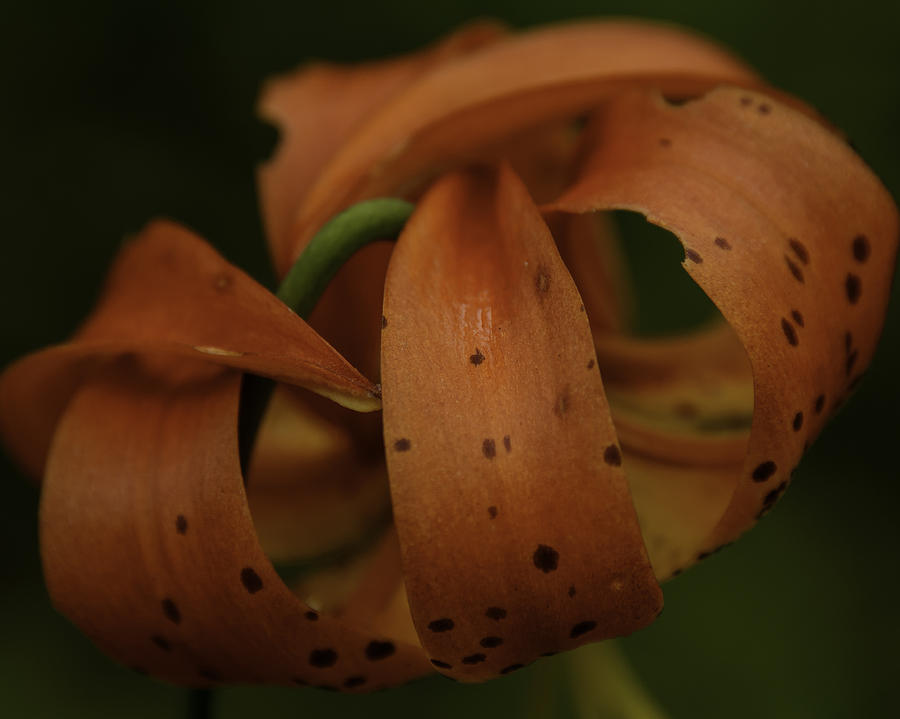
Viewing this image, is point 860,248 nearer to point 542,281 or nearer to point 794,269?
point 794,269

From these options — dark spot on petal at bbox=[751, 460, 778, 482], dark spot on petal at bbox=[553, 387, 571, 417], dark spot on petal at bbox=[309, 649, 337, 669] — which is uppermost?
dark spot on petal at bbox=[553, 387, 571, 417]

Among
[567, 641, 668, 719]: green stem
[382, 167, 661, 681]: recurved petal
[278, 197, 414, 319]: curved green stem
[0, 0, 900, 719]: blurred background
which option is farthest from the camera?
[0, 0, 900, 719]: blurred background

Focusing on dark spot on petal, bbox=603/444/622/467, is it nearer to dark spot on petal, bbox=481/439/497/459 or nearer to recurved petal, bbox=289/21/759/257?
dark spot on petal, bbox=481/439/497/459

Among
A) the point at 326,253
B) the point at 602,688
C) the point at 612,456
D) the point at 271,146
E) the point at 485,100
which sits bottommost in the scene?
the point at 602,688

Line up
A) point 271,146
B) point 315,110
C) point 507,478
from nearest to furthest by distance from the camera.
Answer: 1. point 507,478
2. point 315,110
3. point 271,146

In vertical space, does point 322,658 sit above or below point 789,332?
below

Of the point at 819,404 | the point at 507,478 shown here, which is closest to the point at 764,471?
the point at 819,404

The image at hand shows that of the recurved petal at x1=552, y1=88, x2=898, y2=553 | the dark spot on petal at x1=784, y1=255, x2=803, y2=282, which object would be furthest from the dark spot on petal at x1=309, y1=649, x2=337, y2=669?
the dark spot on petal at x1=784, y1=255, x2=803, y2=282

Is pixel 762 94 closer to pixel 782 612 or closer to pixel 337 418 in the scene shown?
pixel 337 418
